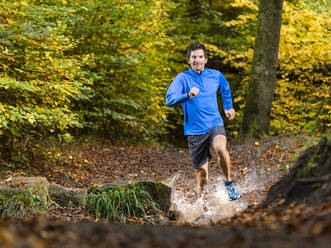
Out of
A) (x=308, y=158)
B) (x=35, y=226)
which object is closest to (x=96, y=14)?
(x=308, y=158)

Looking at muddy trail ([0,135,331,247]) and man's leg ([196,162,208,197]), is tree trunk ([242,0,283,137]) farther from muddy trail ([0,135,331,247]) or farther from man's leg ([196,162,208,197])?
man's leg ([196,162,208,197])

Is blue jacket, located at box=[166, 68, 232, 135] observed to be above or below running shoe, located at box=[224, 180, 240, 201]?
above

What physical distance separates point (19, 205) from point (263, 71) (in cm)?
759

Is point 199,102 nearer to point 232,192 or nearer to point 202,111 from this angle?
point 202,111

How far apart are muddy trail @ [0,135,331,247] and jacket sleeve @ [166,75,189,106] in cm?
165

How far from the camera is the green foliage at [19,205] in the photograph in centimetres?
522

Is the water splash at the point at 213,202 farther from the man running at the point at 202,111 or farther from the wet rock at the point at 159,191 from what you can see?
the man running at the point at 202,111

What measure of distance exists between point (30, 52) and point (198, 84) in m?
2.94

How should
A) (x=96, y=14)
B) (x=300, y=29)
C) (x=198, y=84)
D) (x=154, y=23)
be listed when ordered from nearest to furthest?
(x=198, y=84)
(x=96, y=14)
(x=154, y=23)
(x=300, y=29)

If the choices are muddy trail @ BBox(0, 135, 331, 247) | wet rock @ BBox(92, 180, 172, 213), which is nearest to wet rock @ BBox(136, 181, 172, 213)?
wet rock @ BBox(92, 180, 172, 213)

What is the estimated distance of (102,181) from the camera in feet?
27.2

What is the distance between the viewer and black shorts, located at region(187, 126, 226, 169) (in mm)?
5812

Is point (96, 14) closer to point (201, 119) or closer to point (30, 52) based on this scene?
point (30, 52)

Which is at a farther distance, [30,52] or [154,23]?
[154,23]
